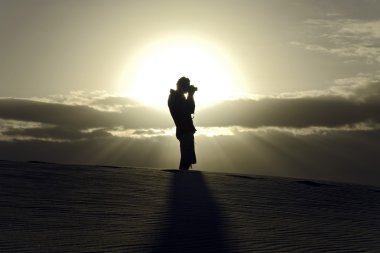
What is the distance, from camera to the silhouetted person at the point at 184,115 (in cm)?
1938

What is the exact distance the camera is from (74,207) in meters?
12.3

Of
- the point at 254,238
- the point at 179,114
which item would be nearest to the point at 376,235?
the point at 254,238

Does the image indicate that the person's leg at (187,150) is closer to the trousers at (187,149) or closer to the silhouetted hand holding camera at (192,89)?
the trousers at (187,149)

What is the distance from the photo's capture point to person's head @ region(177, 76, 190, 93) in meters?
19.2

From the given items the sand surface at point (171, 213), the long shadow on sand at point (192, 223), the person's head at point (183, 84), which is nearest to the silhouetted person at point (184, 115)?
the person's head at point (183, 84)

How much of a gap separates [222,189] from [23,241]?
8.17 meters

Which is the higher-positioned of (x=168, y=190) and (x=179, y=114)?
(x=179, y=114)

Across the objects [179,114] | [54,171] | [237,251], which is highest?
[179,114]

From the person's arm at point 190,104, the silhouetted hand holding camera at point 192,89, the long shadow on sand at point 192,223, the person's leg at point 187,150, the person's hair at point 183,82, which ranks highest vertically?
the person's hair at point 183,82

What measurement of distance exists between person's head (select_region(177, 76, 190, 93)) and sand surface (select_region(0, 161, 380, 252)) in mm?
2266

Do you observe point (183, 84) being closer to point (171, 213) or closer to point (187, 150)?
point (187, 150)

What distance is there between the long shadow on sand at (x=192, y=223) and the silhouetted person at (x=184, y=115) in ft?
10.3

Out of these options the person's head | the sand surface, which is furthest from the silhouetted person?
the sand surface

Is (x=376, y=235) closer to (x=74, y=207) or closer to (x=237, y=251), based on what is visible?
(x=237, y=251)
